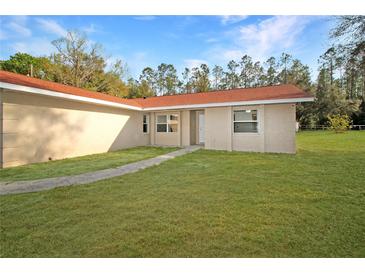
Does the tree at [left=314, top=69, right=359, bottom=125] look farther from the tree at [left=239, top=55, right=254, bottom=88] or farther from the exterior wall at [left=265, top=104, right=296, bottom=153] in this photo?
the exterior wall at [left=265, top=104, right=296, bottom=153]

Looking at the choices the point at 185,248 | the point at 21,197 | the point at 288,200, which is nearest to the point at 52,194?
the point at 21,197

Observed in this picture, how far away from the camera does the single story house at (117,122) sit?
7.44 m

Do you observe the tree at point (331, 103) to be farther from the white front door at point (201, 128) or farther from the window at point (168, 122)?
the window at point (168, 122)

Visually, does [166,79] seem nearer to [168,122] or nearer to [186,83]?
[186,83]

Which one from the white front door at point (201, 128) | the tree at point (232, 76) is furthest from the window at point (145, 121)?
the tree at point (232, 76)

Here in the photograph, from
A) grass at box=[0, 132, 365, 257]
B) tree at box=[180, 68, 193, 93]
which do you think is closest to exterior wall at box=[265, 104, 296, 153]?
grass at box=[0, 132, 365, 257]

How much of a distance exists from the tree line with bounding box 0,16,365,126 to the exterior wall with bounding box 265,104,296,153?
2.78 meters

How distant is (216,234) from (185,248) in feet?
1.62

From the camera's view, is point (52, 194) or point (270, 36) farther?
point (270, 36)

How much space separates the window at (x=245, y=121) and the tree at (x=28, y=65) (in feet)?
74.4

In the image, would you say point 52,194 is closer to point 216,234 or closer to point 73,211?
point 73,211

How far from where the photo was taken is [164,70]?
39.1m

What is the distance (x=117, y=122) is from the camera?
Answer: 39.3ft

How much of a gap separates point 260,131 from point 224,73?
32.9 meters
